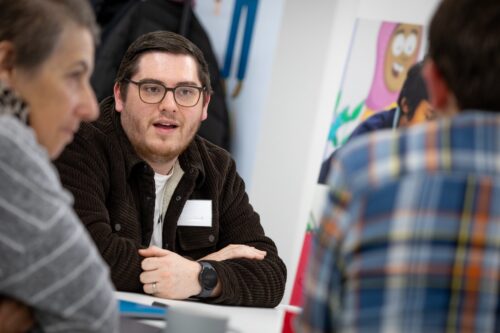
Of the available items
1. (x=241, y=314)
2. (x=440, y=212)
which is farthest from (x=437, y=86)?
(x=241, y=314)

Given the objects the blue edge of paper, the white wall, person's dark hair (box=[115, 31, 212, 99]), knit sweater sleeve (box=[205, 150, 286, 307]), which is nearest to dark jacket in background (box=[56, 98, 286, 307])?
knit sweater sleeve (box=[205, 150, 286, 307])

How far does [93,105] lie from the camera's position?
1500 millimetres

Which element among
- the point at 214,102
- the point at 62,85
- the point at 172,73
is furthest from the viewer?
the point at 214,102

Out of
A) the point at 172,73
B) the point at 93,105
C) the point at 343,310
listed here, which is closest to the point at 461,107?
the point at 343,310

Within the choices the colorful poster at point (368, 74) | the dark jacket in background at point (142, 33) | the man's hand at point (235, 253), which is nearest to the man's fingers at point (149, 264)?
the man's hand at point (235, 253)

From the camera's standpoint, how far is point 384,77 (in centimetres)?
441

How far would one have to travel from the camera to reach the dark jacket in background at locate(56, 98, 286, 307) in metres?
2.57

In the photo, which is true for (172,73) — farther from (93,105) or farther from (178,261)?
(93,105)

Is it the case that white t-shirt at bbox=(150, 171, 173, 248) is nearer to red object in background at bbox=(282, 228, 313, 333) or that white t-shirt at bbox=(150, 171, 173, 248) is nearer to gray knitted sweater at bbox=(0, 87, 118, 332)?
red object in background at bbox=(282, 228, 313, 333)

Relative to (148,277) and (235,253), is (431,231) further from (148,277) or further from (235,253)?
(235,253)

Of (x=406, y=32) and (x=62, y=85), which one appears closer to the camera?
(x=62, y=85)

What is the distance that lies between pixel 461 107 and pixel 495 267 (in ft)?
0.81

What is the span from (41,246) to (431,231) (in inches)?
22.7

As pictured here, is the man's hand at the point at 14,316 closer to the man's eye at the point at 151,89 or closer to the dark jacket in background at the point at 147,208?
the dark jacket in background at the point at 147,208
